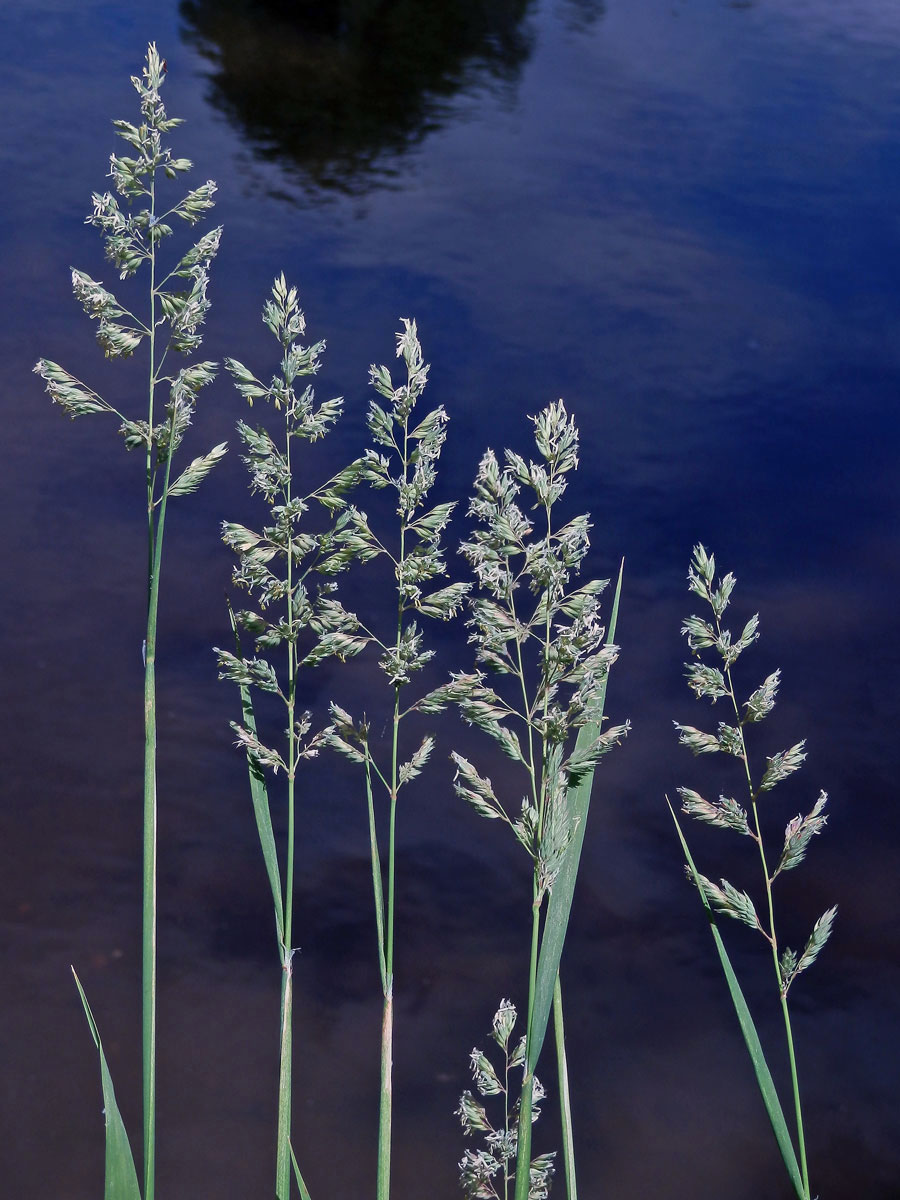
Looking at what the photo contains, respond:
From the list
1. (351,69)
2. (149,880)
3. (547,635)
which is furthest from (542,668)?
(351,69)

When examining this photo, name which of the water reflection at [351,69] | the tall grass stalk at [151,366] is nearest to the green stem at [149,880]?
the tall grass stalk at [151,366]

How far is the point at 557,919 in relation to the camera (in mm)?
338

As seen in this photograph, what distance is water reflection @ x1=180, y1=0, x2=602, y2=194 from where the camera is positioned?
1.48 m

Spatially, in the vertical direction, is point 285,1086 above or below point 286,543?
below

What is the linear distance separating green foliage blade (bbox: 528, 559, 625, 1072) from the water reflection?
119 centimetres

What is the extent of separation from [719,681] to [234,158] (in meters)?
1.25

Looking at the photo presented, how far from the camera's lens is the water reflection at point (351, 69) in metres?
1.48

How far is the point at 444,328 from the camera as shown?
119cm

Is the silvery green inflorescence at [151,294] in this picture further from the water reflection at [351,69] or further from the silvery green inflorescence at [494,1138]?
the water reflection at [351,69]

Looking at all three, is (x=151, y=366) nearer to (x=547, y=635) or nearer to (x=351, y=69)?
(x=547, y=635)

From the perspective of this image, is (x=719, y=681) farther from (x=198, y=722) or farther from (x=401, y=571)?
(x=198, y=722)

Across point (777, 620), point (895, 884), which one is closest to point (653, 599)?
point (777, 620)

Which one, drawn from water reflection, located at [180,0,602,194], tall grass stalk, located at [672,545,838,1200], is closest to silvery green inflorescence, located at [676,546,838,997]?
tall grass stalk, located at [672,545,838,1200]

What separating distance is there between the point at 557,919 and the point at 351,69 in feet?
5.08
